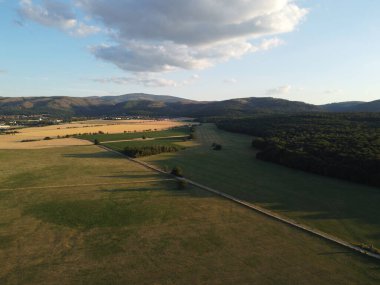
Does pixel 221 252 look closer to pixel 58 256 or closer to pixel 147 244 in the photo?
pixel 147 244

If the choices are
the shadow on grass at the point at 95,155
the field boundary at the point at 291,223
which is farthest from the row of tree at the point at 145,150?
the field boundary at the point at 291,223

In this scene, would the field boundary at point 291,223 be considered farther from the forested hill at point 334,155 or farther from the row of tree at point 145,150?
the row of tree at point 145,150

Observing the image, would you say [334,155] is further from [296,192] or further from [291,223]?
[291,223]

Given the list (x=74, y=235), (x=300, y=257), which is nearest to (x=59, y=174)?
(x=74, y=235)

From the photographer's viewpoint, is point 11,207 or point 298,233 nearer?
point 298,233

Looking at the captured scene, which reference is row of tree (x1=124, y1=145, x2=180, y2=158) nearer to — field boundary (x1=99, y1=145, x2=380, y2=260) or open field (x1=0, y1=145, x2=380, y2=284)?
field boundary (x1=99, y1=145, x2=380, y2=260)

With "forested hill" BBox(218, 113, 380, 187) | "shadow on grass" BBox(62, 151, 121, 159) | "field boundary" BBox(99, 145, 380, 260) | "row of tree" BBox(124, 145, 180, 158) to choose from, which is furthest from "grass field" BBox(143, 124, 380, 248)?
"shadow on grass" BBox(62, 151, 121, 159)
